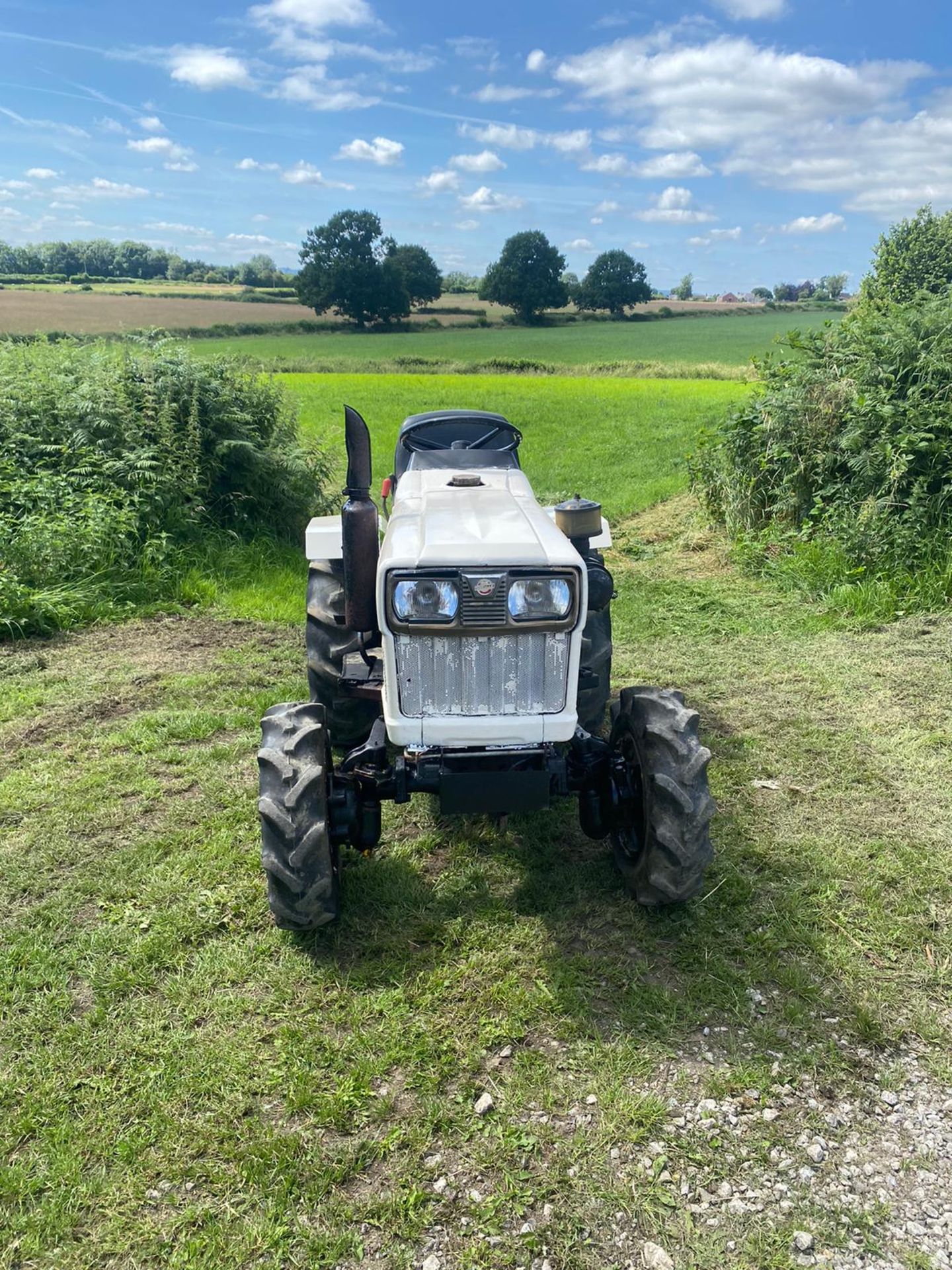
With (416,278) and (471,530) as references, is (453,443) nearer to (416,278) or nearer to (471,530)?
(471,530)

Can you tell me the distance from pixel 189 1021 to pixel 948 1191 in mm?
2438

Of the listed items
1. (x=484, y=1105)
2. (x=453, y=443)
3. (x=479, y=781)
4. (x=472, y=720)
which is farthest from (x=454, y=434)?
(x=484, y=1105)

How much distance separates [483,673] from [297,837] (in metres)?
0.92

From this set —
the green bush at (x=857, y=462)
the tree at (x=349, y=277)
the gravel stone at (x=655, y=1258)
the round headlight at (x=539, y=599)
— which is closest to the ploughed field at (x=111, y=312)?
the tree at (x=349, y=277)

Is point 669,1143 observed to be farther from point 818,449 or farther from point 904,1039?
point 818,449

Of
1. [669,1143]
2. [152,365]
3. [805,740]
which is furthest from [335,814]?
[152,365]

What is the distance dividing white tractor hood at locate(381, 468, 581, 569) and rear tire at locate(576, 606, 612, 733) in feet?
2.48

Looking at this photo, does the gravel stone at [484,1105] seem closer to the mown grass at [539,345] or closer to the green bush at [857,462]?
the green bush at [857,462]

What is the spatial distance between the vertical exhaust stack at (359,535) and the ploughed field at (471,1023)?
124 cm

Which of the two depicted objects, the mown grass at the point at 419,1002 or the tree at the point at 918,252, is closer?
the mown grass at the point at 419,1002

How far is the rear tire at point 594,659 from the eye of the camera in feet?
14.4

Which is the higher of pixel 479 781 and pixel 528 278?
pixel 528 278

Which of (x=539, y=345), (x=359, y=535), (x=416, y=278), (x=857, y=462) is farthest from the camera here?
(x=416, y=278)

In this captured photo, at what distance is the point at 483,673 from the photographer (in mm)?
3221
